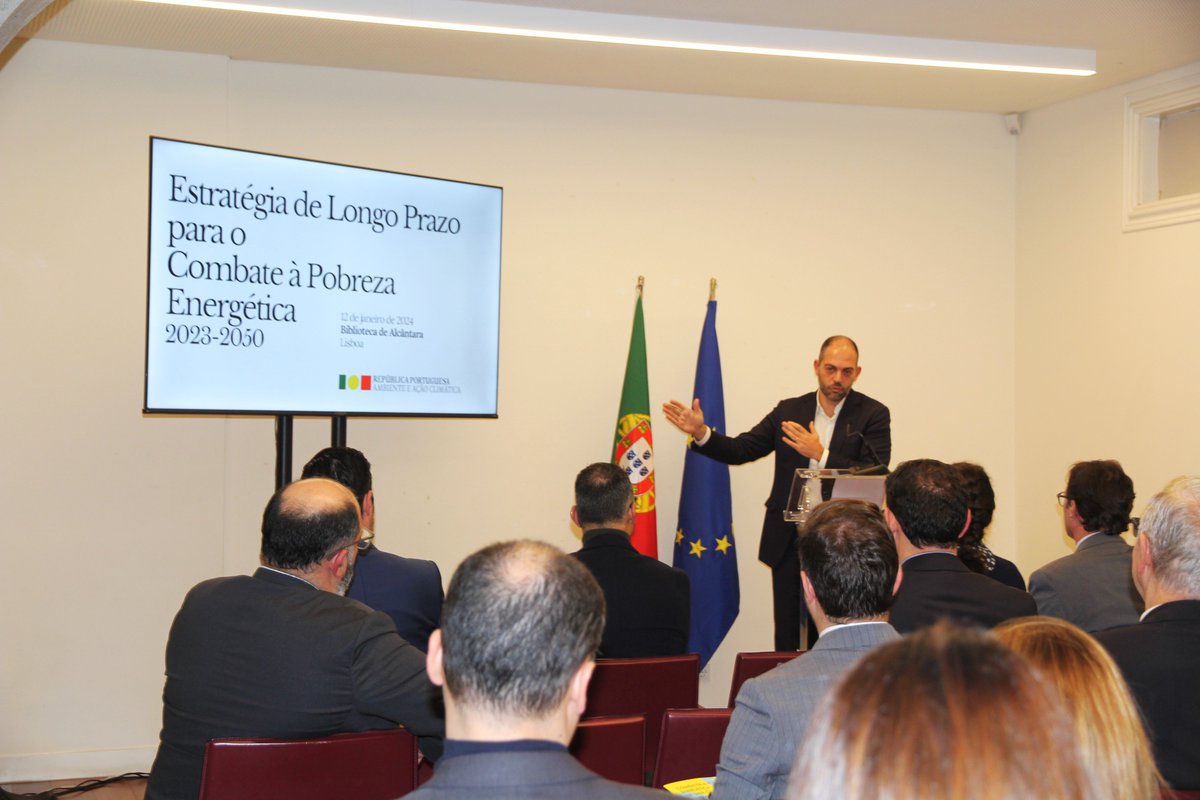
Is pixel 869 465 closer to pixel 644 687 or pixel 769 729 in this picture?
pixel 644 687

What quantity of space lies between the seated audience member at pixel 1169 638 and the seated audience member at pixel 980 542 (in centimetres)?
121

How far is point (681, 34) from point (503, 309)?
1.79m

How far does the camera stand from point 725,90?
634 centimetres

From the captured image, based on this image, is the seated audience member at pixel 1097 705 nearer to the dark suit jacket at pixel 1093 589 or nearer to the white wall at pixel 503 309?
the dark suit jacket at pixel 1093 589

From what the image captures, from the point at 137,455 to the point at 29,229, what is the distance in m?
1.19

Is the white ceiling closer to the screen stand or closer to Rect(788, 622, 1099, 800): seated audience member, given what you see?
the screen stand

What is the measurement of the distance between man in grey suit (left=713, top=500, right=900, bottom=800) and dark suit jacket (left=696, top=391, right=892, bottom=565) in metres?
2.64

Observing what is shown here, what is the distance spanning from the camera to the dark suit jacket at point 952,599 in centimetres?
295

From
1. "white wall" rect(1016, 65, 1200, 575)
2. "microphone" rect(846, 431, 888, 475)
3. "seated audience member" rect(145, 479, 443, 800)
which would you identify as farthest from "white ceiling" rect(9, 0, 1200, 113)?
"seated audience member" rect(145, 479, 443, 800)

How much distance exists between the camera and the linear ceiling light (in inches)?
193

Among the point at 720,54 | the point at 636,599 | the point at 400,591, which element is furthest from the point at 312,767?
the point at 720,54

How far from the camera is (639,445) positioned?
604 centimetres

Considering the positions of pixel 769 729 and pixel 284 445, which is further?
pixel 284 445

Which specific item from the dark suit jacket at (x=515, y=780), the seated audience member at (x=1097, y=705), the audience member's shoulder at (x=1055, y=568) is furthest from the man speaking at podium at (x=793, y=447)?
the dark suit jacket at (x=515, y=780)
